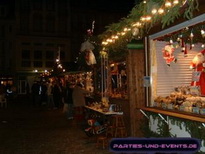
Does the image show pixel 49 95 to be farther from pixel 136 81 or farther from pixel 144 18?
pixel 144 18

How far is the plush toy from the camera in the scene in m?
7.86

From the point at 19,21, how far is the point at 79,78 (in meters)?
24.3

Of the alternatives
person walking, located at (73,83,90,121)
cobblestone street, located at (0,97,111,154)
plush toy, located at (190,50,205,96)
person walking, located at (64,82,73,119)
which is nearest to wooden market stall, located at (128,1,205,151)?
plush toy, located at (190,50,205,96)

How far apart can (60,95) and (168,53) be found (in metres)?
12.1

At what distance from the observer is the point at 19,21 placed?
1516 inches

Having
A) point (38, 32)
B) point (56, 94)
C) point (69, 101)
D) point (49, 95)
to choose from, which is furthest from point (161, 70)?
point (38, 32)

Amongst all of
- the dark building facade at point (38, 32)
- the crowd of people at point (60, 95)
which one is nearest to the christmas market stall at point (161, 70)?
the crowd of people at point (60, 95)

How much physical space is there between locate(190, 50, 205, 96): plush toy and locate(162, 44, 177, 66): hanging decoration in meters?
0.76

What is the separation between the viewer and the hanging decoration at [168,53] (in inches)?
297

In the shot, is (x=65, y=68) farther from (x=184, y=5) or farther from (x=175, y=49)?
(x=184, y=5)

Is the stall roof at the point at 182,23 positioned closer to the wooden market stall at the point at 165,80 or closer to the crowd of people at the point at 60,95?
the wooden market stall at the point at 165,80

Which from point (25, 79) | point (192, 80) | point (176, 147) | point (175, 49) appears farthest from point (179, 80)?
point (25, 79)

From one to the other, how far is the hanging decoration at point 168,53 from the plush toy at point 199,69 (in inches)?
29.9

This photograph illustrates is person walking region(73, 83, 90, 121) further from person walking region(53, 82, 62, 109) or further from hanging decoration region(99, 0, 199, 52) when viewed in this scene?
person walking region(53, 82, 62, 109)
